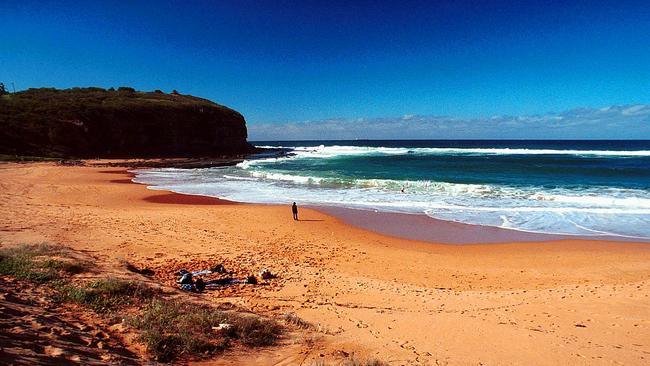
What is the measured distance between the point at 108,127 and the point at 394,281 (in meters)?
56.8

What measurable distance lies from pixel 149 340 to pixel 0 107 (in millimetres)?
59801

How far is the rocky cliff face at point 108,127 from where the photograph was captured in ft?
148

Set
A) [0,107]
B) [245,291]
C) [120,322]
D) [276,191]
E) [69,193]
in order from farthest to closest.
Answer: [0,107] < [276,191] < [69,193] < [245,291] < [120,322]

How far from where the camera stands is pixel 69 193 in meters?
21.0

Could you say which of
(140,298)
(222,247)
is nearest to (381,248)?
(222,247)

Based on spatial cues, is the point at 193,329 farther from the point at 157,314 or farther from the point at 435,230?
the point at 435,230

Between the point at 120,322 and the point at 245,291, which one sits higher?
the point at 120,322

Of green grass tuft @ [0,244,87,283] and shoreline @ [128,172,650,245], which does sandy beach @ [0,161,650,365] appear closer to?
shoreline @ [128,172,650,245]

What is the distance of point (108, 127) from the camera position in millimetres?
53094

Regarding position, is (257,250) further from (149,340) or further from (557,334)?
(557,334)

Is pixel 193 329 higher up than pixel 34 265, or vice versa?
pixel 34 265

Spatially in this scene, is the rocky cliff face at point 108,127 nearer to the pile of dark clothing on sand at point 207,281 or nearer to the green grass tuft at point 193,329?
the pile of dark clothing on sand at point 207,281

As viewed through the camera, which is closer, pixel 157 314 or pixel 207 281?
pixel 157 314

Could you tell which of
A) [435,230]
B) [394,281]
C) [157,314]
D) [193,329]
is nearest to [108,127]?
[435,230]
